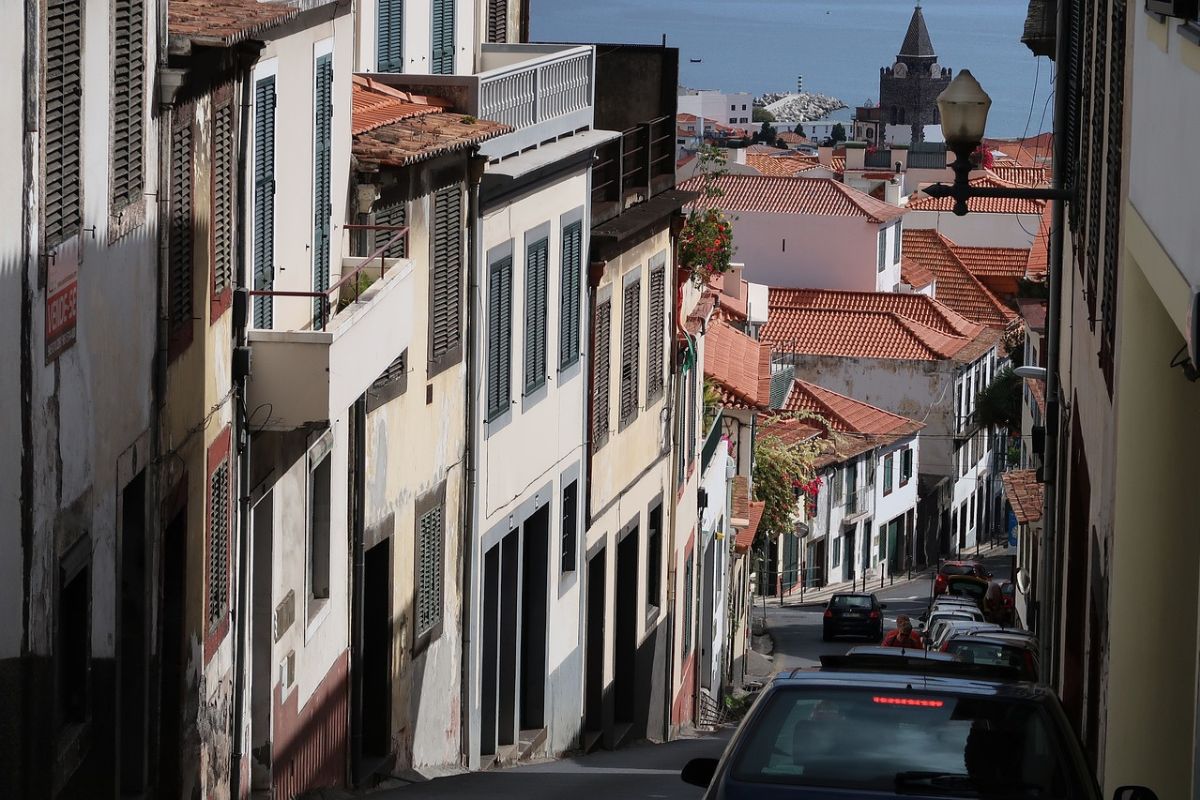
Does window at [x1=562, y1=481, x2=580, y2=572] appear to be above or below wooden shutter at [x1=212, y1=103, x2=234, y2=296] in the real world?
below

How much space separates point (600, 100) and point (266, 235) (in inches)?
532

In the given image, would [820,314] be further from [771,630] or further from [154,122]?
[154,122]

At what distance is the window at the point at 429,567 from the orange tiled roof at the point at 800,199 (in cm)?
6797

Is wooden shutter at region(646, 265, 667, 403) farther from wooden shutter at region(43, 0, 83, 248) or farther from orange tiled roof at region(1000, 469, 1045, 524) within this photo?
wooden shutter at region(43, 0, 83, 248)

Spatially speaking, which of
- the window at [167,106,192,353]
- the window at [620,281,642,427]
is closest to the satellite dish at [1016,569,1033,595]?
the window at [620,281,642,427]

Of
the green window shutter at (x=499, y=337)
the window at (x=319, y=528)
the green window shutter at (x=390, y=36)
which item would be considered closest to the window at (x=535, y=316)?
the green window shutter at (x=499, y=337)

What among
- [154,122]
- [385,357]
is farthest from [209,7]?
[385,357]

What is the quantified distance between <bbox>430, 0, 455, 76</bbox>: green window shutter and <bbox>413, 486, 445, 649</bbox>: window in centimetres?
459

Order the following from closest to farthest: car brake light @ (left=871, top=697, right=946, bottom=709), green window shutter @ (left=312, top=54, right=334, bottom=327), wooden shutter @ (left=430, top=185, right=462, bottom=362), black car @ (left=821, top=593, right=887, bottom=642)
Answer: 1. car brake light @ (left=871, top=697, right=946, bottom=709)
2. green window shutter @ (left=312, top=54, right=334, bottom=327)
3. wooden shutter @ (left=430, top=185, right=462, bottom=362)
4. black car @ (left=821, top=593, right=887, bottom=642)

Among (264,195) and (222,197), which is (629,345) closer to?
(264,195)

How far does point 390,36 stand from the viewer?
19.7 m

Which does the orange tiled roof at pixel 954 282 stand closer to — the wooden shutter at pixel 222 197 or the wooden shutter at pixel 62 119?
the wooden shutter at pixel 222 197

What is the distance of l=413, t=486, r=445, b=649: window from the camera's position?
1880 cm

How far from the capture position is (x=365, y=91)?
62.2ft
